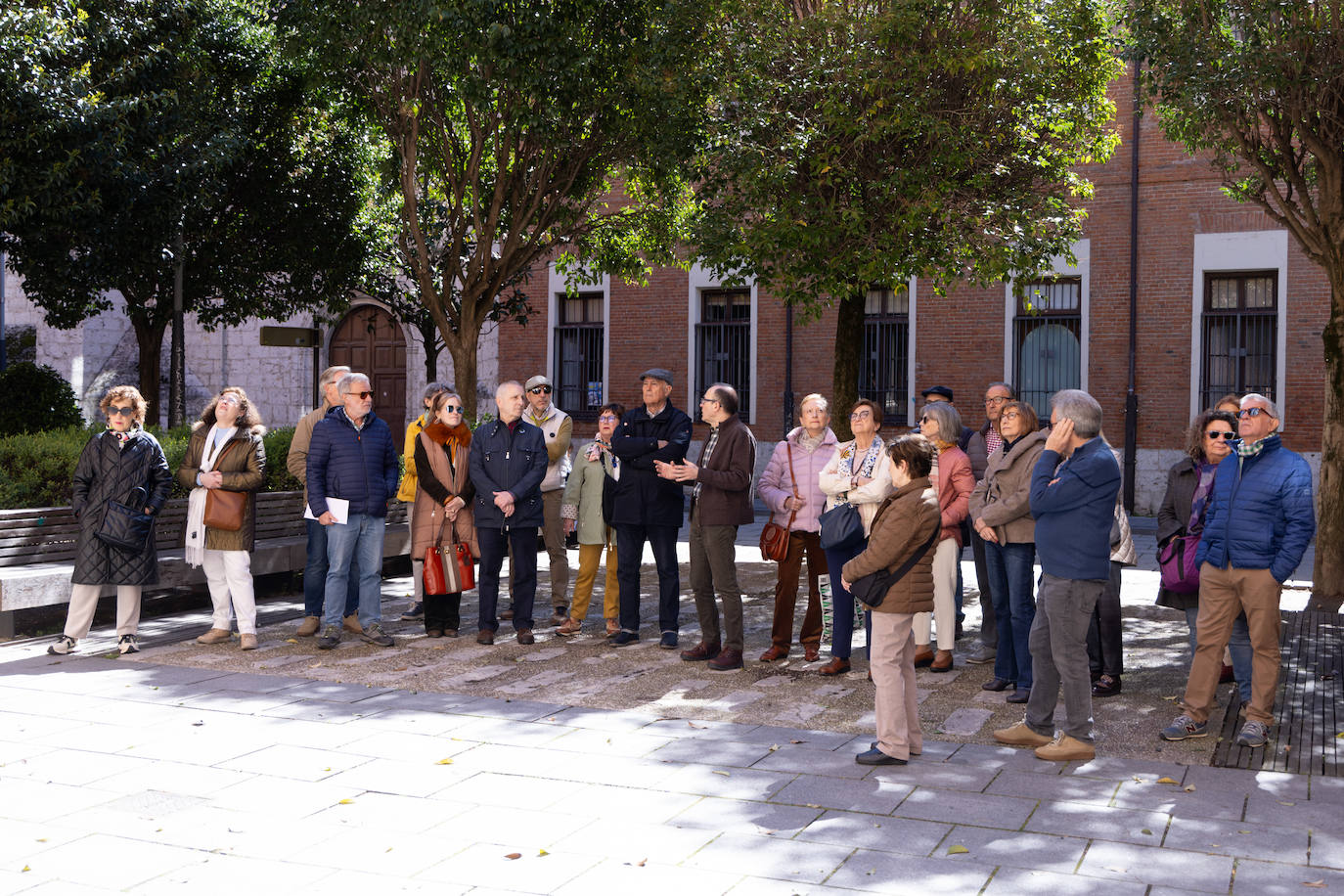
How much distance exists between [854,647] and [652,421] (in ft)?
6.98

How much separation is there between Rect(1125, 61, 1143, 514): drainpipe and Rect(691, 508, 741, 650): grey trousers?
524 inches

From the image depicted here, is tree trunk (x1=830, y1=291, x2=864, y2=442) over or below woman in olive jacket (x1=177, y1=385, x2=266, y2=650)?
over

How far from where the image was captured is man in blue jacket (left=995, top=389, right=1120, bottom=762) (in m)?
6.02

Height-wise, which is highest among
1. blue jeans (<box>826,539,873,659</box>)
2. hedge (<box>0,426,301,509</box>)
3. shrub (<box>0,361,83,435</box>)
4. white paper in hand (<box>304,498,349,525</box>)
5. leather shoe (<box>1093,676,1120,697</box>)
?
shrub (<box>0,361,83,435</box>)

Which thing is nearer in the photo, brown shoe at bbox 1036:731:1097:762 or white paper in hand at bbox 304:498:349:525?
brown shoe at bbox 1036:731:1097:762

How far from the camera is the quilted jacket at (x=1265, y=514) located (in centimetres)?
621

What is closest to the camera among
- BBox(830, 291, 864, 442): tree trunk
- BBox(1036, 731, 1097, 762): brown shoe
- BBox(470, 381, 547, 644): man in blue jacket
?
BBox(1036, 731, 1097, 762): brown shoe

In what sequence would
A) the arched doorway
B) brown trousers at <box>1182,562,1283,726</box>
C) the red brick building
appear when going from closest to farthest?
1. brown trousers at <box>1182,562,1283,726</box>
2. the red brick building
3. the arched doorway

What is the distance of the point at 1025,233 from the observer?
1192 centimetres

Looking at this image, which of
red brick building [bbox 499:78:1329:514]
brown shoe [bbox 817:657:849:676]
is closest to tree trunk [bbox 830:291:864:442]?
brown shoe [bbox 817:657:849:676]

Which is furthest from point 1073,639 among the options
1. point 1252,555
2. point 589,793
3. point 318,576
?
point 318,576

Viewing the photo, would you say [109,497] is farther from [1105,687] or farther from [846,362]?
[846,362]

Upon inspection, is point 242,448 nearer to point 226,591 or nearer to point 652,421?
point 226,591

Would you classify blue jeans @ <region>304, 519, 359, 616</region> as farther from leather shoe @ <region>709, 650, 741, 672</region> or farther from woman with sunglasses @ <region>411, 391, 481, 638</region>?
leather shoe @ <region>709, 650, 741, 672</region>
